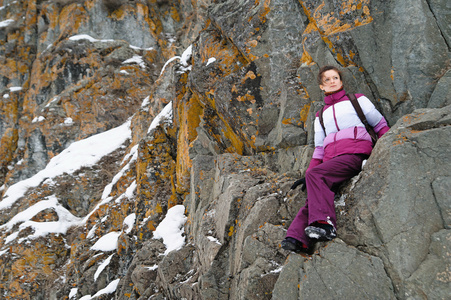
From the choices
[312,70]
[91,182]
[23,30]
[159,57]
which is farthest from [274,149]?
[23,30]

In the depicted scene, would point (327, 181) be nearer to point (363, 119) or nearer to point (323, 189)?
point (323, 189)

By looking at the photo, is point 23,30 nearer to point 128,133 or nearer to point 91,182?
point 128,133

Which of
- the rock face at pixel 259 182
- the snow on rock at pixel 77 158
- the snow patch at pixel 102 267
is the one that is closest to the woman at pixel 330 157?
the rock face at pixel 259 182

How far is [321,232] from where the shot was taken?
413 centimetres

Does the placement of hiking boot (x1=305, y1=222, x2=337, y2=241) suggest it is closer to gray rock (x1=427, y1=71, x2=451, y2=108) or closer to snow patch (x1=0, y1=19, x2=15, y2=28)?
gray rock (x1=427, y1=71, x2=451, y2=108)

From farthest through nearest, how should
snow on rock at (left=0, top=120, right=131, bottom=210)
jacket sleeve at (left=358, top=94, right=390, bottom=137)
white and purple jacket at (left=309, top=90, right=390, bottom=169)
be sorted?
1. snow on rock at (left=0, top=120, right=131, bottom=210)
2. jacket sleeve at (left=358, top=94, right=390, bottom=137)
3. white and purple jacket at (left=309, top=90, right=390, bottom=169)

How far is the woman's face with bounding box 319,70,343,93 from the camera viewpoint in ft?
18.3

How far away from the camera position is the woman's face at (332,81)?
18.3 ft

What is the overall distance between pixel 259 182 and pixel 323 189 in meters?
2.52

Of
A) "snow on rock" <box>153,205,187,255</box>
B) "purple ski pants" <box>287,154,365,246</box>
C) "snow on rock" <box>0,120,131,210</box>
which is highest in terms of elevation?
"purple ski pants" <box>287,154,365,246</box>

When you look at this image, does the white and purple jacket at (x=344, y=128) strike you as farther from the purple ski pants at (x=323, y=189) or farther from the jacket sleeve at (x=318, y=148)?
the purple ski pants at (x=323, y=189)

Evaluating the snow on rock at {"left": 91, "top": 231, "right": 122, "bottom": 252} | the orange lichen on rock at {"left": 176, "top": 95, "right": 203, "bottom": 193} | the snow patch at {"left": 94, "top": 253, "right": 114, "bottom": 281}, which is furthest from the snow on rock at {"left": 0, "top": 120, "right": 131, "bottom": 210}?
the orange lichen on rock at {"left": 176, "top": 95, "right": 203, "bottom": 193}

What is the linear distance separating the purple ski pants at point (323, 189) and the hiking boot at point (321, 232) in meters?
0.09

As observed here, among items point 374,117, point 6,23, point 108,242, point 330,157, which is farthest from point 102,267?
point 6,23
